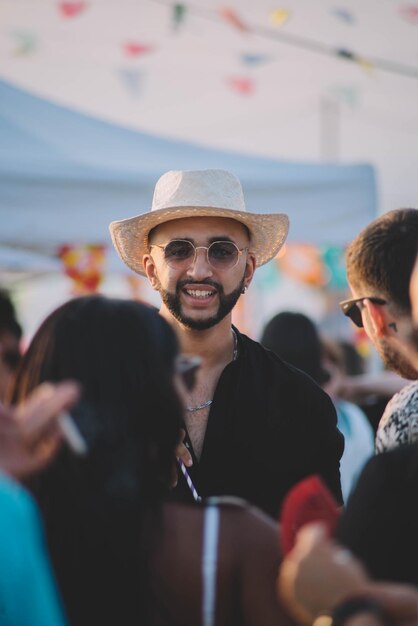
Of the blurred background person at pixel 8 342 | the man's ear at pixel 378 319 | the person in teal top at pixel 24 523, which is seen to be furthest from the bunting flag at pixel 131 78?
the person in teal top at pixel 24 523

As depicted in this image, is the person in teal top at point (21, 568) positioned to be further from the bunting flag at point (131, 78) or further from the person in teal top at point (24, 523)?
the bunting flag at point (131, 78)

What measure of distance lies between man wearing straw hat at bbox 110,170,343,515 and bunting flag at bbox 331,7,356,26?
440cm

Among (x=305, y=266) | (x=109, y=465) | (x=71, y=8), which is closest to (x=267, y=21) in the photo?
(x=71, y=8)

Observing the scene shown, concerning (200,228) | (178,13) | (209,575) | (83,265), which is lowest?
(209,575)

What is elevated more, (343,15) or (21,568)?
(343,15)

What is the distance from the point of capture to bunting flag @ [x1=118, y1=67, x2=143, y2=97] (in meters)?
8.77

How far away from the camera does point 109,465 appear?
1.64m

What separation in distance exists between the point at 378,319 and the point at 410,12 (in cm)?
586

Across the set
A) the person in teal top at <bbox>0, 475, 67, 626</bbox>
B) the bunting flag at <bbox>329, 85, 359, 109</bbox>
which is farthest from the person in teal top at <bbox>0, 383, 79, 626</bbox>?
the bunting flag at <bbox>329, 85, 359, 109</bbox>

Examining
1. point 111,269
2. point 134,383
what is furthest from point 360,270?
point 111,269

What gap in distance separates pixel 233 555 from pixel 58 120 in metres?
4.17

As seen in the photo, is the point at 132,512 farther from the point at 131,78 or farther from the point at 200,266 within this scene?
the point at 131,78

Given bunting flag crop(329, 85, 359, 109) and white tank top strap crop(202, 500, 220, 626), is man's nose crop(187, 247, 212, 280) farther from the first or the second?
bunting flag crop(329, 85, 359, 109)

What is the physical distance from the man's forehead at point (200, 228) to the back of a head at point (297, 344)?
3.19 ft
